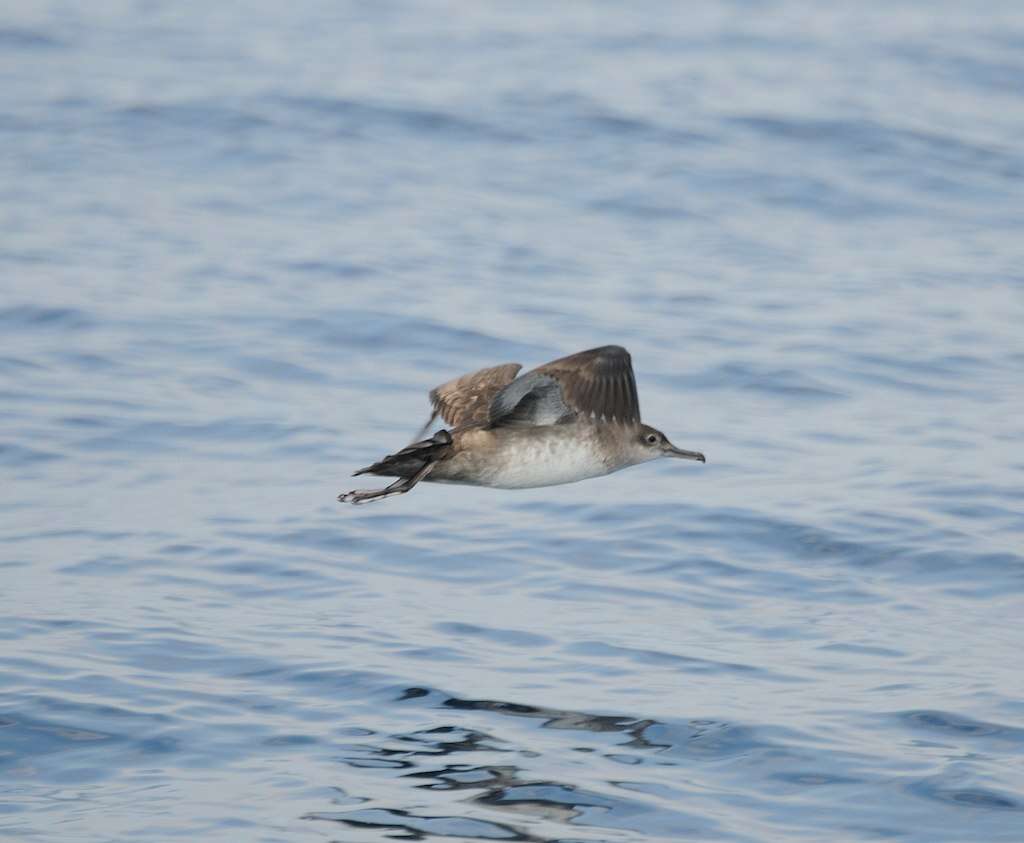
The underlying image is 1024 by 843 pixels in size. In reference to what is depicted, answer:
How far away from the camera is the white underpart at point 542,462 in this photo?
9.00m

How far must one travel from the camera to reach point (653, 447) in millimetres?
9734

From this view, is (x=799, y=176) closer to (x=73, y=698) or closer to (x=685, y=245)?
(x=685, y=245)

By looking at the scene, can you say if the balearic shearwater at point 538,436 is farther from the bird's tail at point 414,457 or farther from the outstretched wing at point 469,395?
the outstretched wing at point 469,395

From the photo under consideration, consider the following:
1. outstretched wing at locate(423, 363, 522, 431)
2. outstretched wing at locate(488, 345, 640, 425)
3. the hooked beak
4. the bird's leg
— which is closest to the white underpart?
outstretched wing at locate(488, 345, 640, 425)

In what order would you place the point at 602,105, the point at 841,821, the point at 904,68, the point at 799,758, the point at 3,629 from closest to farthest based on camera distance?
the point at 841,821 < the point at 799,758 < the point at 3,629 < the point at 602,105 < the point at 904,68

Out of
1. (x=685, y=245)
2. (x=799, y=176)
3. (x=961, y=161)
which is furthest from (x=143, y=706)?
(x=961, y=161)

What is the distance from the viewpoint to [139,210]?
1725cm

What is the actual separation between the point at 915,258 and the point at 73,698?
10247 millimetres

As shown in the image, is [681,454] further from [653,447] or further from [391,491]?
[391,491]

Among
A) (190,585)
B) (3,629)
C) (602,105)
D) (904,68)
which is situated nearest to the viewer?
(3,629)

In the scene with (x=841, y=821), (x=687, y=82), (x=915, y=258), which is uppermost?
(x=687, y=82)

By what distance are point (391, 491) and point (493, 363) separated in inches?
198

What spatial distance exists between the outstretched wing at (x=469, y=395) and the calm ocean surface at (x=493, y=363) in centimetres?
106

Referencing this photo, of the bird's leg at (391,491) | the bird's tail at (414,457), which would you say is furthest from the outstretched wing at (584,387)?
the bird's leg at (391,491)
